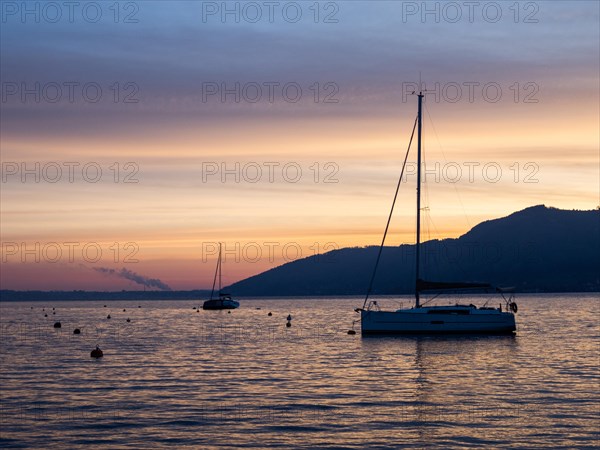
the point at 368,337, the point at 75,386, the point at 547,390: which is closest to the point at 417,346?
the point at 368,337

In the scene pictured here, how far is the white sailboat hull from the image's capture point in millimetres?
72875

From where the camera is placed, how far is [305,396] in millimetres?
38969

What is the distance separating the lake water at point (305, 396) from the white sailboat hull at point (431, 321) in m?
2.95

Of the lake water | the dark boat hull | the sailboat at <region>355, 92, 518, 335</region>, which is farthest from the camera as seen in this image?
the dark boat hull

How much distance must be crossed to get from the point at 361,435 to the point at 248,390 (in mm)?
13209

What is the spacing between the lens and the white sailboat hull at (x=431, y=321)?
239ft

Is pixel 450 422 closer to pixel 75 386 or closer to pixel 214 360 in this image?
pixel 75 386

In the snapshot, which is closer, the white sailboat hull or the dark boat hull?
the white sailboat hull

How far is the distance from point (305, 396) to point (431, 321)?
3661 cm

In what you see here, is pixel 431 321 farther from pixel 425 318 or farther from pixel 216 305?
pixel 216 305

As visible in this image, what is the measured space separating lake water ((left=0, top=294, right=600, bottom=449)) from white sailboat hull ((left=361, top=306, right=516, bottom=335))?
2948mm

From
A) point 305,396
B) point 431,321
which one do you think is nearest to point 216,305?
point 431,321

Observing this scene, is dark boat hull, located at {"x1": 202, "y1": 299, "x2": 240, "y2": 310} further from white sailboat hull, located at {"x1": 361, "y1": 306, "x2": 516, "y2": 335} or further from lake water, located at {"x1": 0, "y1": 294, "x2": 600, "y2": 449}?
lake water, located at {"x1": 0, "y1": 294, "x2": 600, "y2": 449}

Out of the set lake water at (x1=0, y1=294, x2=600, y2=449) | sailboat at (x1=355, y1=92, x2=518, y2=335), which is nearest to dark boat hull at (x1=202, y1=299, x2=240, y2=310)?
sailboat at (x1=355, y1=92, x2=518, y2=335)
